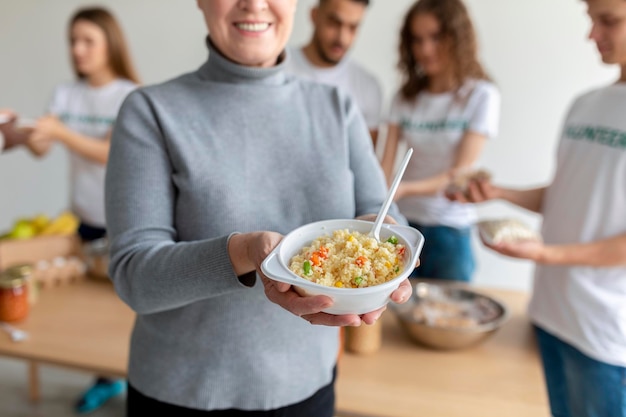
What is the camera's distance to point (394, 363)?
4.40ft

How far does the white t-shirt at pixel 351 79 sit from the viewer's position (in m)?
2.15

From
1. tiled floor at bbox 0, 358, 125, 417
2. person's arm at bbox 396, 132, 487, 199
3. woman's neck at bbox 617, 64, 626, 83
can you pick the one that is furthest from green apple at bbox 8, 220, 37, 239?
woman's neck at bbox 617, 64, 626, 83

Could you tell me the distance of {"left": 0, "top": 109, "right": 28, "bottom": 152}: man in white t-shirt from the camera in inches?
73.9

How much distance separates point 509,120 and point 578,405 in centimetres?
187

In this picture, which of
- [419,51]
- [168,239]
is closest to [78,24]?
[419,51]

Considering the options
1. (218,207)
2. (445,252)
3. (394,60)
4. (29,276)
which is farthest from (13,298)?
(394,60)

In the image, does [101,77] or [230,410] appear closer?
[230,410]

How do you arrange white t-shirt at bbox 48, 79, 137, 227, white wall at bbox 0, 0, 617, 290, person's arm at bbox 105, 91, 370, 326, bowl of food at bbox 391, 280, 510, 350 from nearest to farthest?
person's arm at bbox 105, 91, 370, 326
bowl of food at bbox 391, 280, 510, 350
white t-shirt at bbox 48, 79, 137, 227
white wall at bbox 0, 0, 617, 290

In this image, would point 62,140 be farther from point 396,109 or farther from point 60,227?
point 396,109

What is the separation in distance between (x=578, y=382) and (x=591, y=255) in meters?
0.31

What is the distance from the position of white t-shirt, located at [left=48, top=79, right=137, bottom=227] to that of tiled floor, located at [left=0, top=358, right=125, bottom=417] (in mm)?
841

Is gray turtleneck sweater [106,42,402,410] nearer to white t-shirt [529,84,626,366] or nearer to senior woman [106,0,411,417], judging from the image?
senior woman [106,0,411,417]

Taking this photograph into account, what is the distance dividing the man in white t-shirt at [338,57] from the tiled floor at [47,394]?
1.72 m

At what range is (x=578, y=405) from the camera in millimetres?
1239
